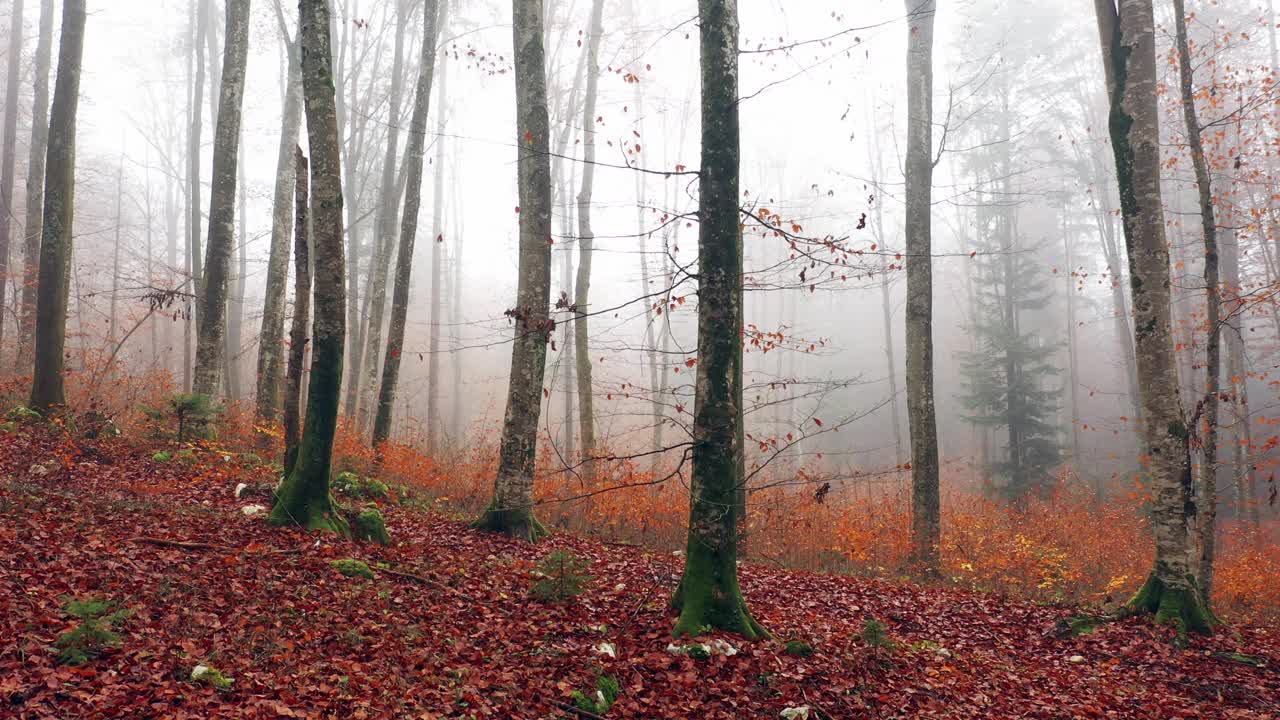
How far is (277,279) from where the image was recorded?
44.0 ft

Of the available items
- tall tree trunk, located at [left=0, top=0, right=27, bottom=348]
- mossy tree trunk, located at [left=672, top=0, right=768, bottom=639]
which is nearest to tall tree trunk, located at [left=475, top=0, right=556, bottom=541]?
mossy tree trunk, located at [left=672, top=0, right=768, bottom=639]

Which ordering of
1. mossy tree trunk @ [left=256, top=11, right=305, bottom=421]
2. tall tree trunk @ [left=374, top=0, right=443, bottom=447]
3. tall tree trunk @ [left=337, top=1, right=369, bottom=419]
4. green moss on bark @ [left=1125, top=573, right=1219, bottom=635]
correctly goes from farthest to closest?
tall tree trunk @ [left=337, top=1, right=369, bottom=419], mossy tree trunk @ [left=256, top=11, right=305, bottom=421], tall tree trunk @ [left=374, top=0, right=443, bottom=447], green moss on bark @ [left=1125, top=573, right=1219, bottom=635]

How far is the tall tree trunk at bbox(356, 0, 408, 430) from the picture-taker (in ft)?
50.1

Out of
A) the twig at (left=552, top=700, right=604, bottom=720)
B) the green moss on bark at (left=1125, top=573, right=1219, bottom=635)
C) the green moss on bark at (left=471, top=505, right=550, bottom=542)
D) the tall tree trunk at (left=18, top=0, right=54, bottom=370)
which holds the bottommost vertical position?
the green moss on bark at (left=1125, top=573, right=1219, bottom=635)

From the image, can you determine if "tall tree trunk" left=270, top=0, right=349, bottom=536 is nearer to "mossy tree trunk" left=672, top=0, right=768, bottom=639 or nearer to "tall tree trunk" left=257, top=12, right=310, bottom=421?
"mossy tree trunk" left=672, top=0, right=768, bottom=639

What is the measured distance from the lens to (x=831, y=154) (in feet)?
111

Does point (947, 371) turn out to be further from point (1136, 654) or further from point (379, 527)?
point (379, 527)

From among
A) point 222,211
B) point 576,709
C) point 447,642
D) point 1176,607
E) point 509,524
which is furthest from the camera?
point 222,211

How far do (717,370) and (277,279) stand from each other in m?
11.3

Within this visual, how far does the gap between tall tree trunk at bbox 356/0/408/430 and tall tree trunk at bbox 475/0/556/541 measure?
681 cm

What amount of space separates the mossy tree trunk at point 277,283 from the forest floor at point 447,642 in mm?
4948

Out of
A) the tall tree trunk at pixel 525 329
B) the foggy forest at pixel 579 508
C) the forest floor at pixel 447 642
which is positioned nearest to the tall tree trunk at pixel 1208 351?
the foggy forest at pixel 579 508

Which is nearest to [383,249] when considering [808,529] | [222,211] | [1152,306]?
[222,211]

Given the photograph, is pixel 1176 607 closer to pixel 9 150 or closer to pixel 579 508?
pixel 579 508
